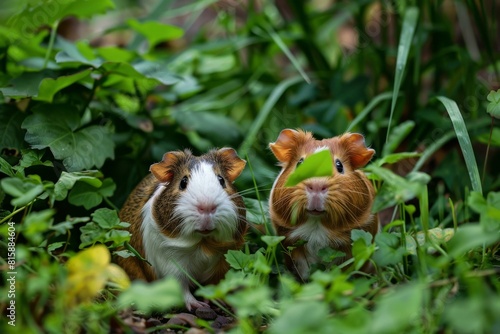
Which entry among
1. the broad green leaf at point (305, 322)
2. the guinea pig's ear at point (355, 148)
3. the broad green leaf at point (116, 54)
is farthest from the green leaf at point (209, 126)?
the broad green leaf at point (305, 322)

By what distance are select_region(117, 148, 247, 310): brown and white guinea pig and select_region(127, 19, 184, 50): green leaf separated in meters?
1.44

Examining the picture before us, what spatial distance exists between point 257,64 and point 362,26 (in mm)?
907

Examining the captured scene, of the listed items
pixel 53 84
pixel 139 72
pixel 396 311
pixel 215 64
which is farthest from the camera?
pixel 215 64

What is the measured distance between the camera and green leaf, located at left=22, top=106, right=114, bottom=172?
302 cm

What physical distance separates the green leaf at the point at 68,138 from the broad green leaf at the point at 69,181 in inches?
9.8

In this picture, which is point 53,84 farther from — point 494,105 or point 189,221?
point 494,105

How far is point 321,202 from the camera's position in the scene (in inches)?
98.2

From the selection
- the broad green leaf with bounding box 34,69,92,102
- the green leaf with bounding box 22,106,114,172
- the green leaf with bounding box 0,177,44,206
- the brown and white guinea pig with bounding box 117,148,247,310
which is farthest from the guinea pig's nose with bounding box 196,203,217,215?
the broad green leaf with bounding box 34,69,92,102

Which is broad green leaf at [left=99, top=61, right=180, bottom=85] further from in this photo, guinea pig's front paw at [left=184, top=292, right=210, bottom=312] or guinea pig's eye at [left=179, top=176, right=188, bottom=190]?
guinea pig's front paw at [left=184, top=292, right=210, bottom=312]

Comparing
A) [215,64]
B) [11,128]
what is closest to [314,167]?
[11,128]

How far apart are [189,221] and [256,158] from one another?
1.35 metres

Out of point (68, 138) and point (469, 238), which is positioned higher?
point (469, 238)

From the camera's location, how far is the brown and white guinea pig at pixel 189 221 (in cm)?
256

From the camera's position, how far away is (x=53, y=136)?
309cm
